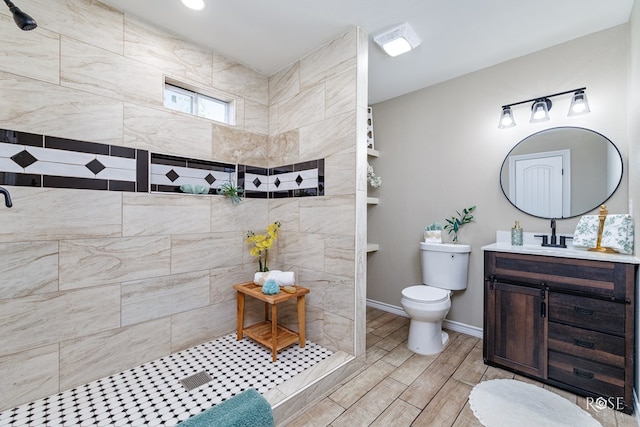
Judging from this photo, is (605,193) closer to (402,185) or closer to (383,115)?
(402,185)

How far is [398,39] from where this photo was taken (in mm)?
2062

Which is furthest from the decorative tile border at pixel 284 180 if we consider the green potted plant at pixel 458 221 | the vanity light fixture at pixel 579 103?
the vanity light fixture at pixel 579 103

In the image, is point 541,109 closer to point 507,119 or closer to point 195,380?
point 507,119

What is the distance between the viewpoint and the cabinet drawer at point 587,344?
160 cm

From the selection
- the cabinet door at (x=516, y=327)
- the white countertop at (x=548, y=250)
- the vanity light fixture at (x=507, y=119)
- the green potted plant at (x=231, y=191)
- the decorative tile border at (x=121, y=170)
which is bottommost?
the cabinet door at (x=516, y=327)

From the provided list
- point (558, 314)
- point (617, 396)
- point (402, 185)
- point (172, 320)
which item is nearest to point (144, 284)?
point (172, 320)

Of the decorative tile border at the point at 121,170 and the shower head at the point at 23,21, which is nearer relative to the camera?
the shower head at the point at 23,21

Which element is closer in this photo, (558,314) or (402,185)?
(558,314)

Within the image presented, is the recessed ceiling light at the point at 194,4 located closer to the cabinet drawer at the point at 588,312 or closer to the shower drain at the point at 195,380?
the shower drain at the point at 195,380

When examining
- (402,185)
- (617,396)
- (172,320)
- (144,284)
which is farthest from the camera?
(402,185)

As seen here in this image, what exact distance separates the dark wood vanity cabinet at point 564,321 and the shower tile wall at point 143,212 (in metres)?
1.12

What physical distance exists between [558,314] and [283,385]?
6.17 ft

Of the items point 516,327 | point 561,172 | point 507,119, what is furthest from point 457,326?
point 507,119

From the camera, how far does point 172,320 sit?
2.09 meters
